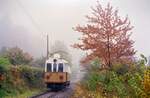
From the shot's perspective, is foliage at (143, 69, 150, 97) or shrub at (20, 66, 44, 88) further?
shrub at (20, 66, 44, 88)

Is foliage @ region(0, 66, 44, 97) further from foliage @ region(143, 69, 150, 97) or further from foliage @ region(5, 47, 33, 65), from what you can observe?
foliage @ region(143, 69, 150, 97)

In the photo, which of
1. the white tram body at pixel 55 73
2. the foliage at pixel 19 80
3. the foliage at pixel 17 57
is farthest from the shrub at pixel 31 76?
the foliage at pixel 17 57

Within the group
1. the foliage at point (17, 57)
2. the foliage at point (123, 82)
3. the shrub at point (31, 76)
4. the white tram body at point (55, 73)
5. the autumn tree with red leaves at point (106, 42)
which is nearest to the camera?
the foliage at point (123, 82)

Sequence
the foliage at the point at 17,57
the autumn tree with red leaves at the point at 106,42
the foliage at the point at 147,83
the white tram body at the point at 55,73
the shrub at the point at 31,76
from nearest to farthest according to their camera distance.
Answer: the foliage at the point at 147,83
the autumn tree with red leaves at the point at 106,42
the shrub at the point at 31,76
the white tram body at the point at 55,73
the foliage at the point at 17,57

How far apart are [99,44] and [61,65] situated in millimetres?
14437

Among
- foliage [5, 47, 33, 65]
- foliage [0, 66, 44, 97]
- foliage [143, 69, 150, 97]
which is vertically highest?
foliage [5, 47, 33, 65]

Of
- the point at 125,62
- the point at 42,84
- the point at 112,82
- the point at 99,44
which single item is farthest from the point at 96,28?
the point at 42,84

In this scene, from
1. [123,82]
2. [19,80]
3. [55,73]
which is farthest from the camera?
[55,73]

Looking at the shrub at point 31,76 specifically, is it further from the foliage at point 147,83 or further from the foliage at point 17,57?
the foliage at point 147,83

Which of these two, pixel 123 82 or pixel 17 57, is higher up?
pixel 17 57

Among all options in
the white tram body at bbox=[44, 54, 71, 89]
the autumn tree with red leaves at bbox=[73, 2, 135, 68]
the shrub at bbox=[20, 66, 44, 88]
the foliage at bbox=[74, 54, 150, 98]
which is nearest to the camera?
the foliage at bbox=[74, 54, 150, 98]

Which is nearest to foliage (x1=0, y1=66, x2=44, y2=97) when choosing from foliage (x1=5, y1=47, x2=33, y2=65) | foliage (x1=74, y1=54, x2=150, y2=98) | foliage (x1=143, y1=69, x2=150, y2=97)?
foliage (x1=5, y1=47, x2=33, y2=65)

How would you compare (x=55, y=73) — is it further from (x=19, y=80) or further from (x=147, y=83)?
(x=147, y=83)

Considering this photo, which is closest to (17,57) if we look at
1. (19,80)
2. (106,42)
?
(19,80)
